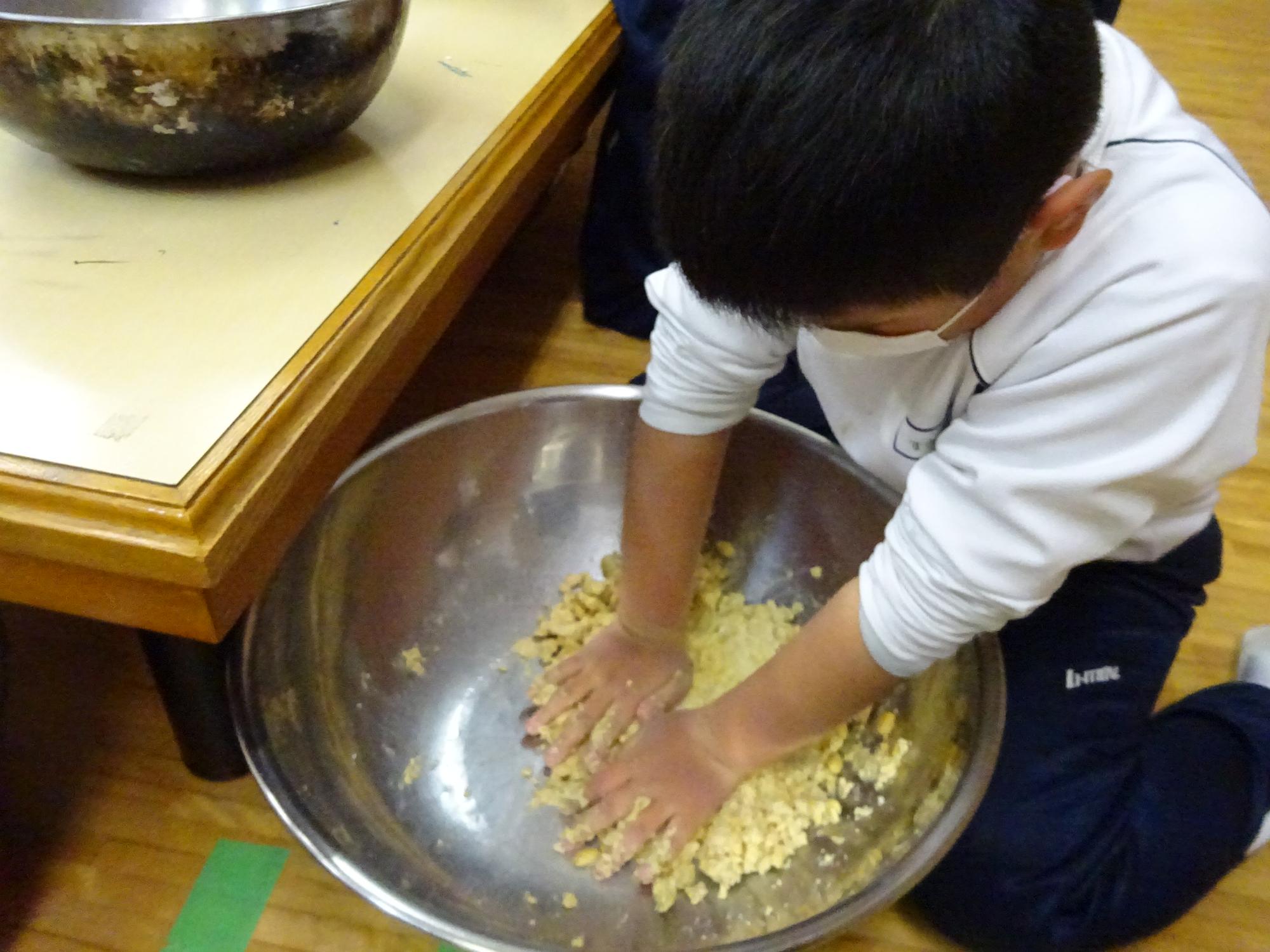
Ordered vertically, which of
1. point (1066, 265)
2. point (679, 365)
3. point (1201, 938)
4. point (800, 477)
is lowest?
point (1201, 938)

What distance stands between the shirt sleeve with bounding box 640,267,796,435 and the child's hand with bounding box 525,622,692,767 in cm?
16

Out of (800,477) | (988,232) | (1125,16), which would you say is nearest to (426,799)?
(800,477)

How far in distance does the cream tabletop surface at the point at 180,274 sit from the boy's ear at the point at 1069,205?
1.17ft

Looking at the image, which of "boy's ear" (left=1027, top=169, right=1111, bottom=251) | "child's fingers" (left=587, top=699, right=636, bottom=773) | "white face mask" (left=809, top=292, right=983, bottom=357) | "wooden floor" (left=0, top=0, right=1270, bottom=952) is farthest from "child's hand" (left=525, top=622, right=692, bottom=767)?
"boy's ear" (left=1027, top=169, right=1111, bottom=251)

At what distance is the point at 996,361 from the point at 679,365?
209mm

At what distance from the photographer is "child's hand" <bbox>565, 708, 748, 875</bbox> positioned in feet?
1.97

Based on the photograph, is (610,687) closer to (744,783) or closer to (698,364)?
(744,783)

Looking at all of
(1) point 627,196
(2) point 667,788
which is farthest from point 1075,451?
(1) point 627,196

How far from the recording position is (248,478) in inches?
17.5

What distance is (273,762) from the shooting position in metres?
0.50

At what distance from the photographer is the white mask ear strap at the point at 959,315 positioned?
0.44 meters

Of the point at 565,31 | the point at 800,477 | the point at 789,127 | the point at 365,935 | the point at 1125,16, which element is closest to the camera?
the point at 789,127

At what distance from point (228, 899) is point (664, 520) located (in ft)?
1.23

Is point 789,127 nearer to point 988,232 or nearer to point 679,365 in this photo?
point 988,232
